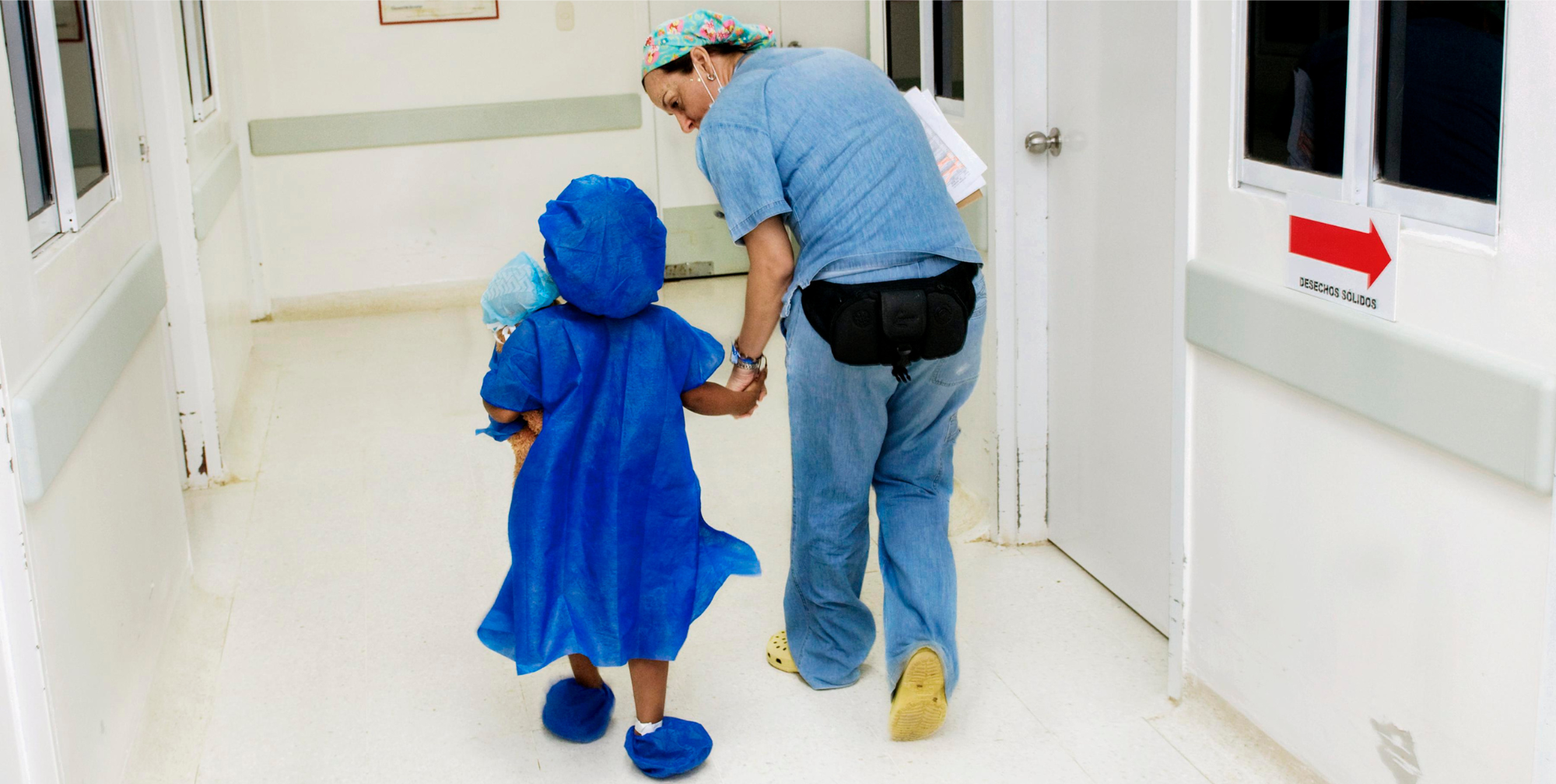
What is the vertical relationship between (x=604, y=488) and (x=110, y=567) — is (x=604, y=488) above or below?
above

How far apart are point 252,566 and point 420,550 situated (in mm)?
431

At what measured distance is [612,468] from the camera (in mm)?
2168

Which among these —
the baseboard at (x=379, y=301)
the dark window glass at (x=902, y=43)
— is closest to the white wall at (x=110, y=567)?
the dark window glass at (x=902, y=43)

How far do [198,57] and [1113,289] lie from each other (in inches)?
162

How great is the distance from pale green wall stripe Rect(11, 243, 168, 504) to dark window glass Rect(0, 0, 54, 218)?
244 millimetres

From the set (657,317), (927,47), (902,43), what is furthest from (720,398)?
(902,43)

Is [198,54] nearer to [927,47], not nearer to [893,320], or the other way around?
[927,47]

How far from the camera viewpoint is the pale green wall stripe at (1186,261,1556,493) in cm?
158

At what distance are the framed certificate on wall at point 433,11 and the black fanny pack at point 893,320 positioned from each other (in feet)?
15.3

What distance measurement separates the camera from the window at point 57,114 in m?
2.33

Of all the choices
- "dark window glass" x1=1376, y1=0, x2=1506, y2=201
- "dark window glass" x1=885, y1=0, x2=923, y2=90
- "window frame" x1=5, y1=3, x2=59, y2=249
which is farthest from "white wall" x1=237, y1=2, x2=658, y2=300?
"dark window glass" x1=1376, y1=0, x2=1506, y2=201

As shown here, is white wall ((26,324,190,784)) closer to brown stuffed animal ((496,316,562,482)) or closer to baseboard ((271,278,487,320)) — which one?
brown stuffed animal ((496,316,562,482))

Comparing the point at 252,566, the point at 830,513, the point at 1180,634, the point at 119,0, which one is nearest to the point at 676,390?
the point at 830,513

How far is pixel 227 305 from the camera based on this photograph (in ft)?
16.1
